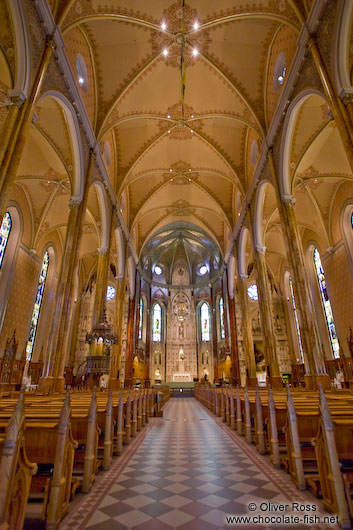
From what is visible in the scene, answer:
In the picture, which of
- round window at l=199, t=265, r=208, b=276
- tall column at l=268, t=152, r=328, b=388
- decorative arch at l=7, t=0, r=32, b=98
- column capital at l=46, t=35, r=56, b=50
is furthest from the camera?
round window at l=199, t=265, r=208, b=276

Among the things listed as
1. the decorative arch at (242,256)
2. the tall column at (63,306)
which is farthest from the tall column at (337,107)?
the decorative arch at (242,256)

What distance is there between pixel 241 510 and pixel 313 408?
2023 millimetres

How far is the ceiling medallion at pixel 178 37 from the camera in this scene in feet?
36.5

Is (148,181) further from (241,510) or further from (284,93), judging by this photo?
(241,510)

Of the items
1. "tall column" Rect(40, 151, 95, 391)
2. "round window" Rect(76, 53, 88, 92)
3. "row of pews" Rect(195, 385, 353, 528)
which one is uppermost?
"round window" Rect(76, 53, 88, 92)

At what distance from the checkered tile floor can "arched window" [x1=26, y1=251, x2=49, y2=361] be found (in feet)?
47.0

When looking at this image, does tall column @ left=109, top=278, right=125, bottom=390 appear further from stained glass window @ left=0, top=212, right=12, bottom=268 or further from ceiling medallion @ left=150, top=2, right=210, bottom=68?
ceiling medallion @ left=150, top=2, right=210, bottom=68

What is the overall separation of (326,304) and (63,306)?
51.2ft

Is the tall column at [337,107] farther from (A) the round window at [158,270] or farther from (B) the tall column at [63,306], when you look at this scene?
(A) the round window at [158,270]

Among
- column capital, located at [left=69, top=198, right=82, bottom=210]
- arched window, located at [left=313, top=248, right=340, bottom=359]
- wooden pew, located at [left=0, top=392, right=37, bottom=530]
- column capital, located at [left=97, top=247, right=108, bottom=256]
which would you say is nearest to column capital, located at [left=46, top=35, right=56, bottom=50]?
column capital, located at [left=69, top=198, right=82, bottom=210]

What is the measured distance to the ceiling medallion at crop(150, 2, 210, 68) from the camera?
11.1 metres

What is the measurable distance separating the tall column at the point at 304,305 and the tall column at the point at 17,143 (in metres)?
9.07

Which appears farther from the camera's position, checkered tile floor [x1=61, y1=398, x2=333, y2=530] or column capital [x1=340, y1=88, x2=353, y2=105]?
column capital [x1=340, y1=88, x2=353, y2=105]

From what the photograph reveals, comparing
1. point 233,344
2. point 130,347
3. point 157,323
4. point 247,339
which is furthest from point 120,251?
point 157,323
